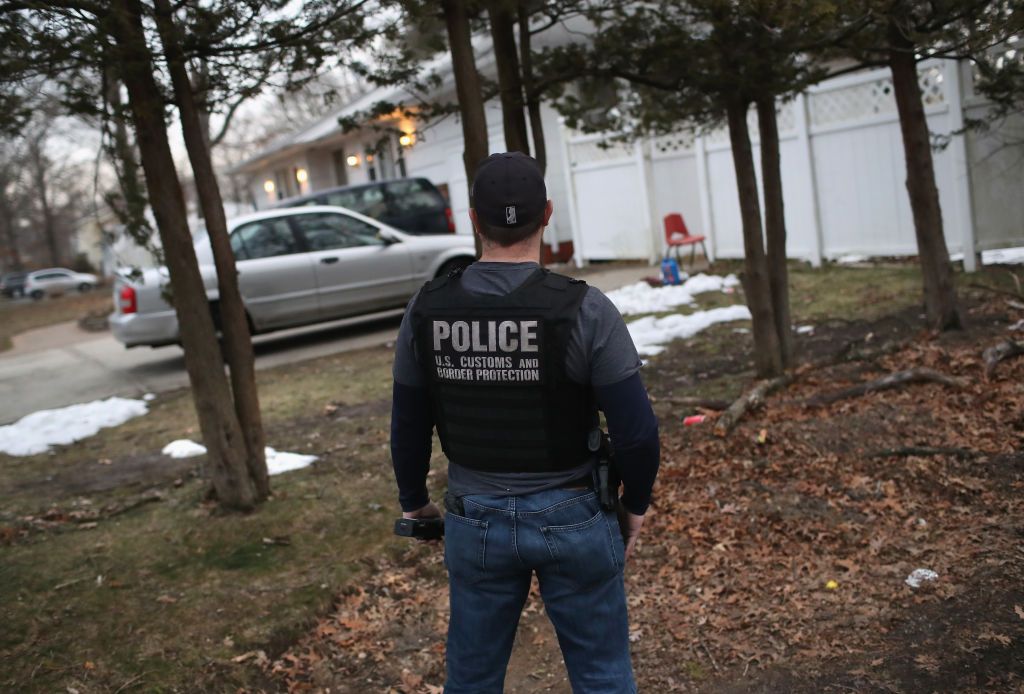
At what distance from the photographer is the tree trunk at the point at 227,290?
516 cm

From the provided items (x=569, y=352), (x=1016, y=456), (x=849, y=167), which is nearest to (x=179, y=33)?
(x=569, y=352)

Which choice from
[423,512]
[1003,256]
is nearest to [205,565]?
[423,512]

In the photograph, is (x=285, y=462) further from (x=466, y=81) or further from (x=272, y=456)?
(x=466, y=81)

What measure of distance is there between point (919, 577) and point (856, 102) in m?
9.10

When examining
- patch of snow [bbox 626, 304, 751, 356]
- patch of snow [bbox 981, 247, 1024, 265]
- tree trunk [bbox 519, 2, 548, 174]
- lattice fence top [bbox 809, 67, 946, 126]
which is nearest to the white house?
lattice fence top [bbox 809, 67, 946, 126]

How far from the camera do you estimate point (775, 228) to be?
22.0 feet

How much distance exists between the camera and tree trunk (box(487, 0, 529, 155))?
5.77m

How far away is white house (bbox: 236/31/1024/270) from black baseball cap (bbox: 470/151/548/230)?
3318mm

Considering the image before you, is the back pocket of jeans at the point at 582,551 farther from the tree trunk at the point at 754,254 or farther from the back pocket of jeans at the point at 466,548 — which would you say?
the tree trunk at the point at 754,254

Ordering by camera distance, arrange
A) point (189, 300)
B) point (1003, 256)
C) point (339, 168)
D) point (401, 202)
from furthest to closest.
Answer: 1. point (339, 168)
2. point (401, 202)
3. point (1003, 256)
4. point (189, 300)

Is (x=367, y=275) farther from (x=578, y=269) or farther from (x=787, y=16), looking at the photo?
(x=787, y=16)

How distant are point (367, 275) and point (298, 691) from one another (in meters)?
8.33

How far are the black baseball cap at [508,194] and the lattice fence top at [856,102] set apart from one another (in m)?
9.64

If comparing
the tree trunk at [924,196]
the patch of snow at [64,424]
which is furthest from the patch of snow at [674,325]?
the patch of snow at [64,424]
